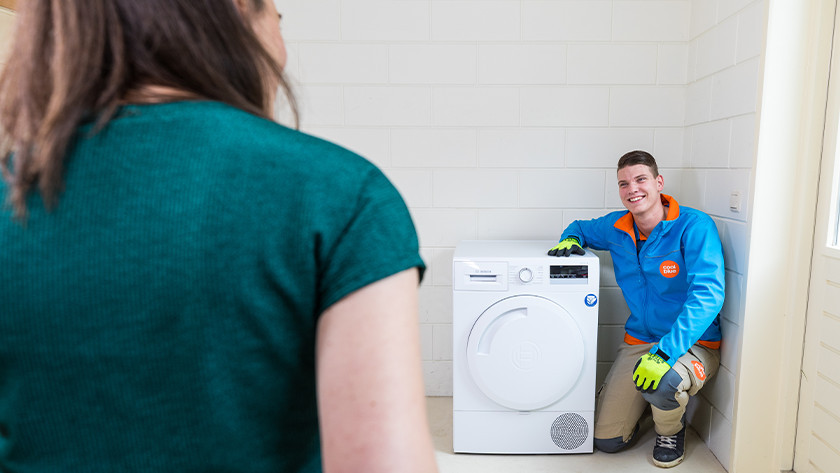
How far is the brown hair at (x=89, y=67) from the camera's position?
44 centimetres

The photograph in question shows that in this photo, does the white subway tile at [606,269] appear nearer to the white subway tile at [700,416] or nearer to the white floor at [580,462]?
the white subway tile at [700,416]

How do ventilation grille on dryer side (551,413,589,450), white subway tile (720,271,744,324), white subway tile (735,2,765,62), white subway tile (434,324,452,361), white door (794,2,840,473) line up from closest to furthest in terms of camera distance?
1. white door (794,2,840,473)
2. white subway tile (735,2,765,62)
3. white subway tile (720,271,744,324)
4. ventilation grille on dryer side (551,413,589,450)
5. white subway tile (434,324,452,361)

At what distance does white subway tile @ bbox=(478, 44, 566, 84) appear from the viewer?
278 centimetres

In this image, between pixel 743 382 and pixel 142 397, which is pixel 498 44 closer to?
pixel 743 382

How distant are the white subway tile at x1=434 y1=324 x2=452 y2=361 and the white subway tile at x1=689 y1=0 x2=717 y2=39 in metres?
1.83

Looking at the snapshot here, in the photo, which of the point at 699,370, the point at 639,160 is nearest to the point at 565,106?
the point at 639,160

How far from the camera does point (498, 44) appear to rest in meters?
2.78

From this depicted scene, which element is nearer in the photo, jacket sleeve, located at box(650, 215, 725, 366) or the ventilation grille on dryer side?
jacket sleeve, located at box(650, 215, 725, 366)

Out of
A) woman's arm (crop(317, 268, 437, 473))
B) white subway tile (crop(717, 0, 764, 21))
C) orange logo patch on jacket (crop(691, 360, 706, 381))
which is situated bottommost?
orange logo patch on jacket (crop(691, 360, 706, 381))

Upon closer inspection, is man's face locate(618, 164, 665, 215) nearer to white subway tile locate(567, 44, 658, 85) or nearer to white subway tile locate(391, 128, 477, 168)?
white subway tile locate(567, 44, 658, 85)

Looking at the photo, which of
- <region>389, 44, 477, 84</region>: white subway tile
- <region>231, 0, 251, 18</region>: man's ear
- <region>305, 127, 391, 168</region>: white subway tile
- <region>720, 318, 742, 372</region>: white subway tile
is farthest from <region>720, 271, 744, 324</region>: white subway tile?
<region>231, 0, 251, 18</region>: man's ear

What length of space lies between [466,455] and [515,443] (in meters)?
0.22

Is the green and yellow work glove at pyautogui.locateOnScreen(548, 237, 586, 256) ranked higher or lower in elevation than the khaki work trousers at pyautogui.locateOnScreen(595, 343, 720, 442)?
higher

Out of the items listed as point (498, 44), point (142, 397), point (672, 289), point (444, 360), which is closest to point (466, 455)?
point (444, 360)
